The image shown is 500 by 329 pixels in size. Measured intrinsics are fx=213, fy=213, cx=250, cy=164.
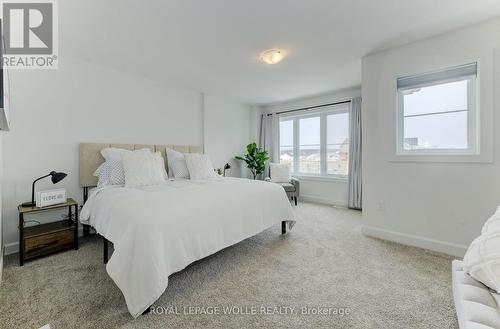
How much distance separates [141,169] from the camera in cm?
266

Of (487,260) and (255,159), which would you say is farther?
(255,159)

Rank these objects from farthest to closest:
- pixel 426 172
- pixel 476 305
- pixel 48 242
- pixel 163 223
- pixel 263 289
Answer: pixel 426 172 < pixel 48 242 < pixel 263 289 < pixel 163 223 < pixel 476 305

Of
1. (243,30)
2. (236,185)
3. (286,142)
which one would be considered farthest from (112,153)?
(286,142)

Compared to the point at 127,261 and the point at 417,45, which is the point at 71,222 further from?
the point at 417,45

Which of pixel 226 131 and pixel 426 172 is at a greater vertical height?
pixel 226 131

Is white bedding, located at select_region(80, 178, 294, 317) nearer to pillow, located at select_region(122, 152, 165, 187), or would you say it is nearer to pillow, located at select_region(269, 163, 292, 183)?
pillow, located at select_region(122, 152, 165, 187)

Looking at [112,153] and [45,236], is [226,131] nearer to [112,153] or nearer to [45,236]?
[112,153]

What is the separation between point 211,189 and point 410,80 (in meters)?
2.74

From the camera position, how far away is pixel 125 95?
327cm

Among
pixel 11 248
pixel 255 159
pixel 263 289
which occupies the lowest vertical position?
pixel 263 289

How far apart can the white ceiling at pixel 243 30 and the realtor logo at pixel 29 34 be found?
0.10m

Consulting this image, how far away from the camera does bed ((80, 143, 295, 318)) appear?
1.44 metres

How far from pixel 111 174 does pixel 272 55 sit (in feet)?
8.15

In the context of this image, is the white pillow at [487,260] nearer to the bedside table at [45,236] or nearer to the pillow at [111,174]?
the pillow at [111,174]
